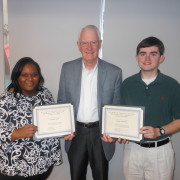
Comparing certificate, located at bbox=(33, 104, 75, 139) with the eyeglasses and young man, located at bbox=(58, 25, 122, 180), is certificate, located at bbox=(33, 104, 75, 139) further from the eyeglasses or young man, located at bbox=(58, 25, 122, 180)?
the eyeglasses

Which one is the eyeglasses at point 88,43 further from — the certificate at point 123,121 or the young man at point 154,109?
the certificate at point 123,121

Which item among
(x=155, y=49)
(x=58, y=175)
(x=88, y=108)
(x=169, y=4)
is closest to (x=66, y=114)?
(x=88, y=108)

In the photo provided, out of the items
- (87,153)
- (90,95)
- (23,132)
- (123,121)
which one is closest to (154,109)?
(123,121)

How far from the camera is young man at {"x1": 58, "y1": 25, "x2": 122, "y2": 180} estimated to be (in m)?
2.21

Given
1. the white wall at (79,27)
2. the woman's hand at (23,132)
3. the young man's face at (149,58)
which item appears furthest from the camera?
the white wall at (79,27)

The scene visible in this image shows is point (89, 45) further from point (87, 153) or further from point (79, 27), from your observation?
point (87, 153)

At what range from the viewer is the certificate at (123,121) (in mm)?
1950

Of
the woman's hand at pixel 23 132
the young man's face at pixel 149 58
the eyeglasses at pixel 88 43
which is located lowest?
the woman's hand at pixel 23 132

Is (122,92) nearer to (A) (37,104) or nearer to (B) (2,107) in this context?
(A) (37,104)

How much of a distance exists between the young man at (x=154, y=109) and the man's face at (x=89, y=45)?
18.3 inches

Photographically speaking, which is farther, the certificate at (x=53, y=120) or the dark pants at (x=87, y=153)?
the dark pants at (x=87, y=153)

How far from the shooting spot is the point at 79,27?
267 centimetres

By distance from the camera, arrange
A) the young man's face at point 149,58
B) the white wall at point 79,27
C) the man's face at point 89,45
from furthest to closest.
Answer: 1. the white wall at point 79,27
2. the man's face at point 89,45
3. the young man's face at point 149,58

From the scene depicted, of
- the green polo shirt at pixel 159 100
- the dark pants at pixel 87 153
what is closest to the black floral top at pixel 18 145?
the dark pants at pixel 87 153
